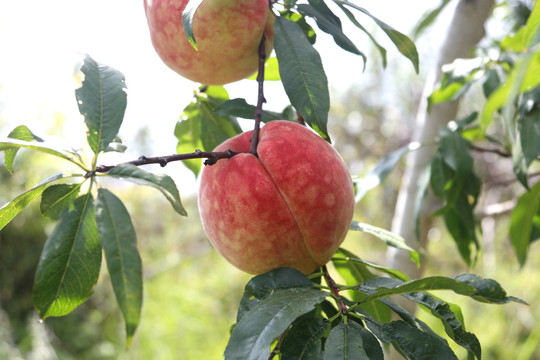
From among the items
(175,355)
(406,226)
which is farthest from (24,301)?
(406,226)

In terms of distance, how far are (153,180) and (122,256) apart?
0.06 m

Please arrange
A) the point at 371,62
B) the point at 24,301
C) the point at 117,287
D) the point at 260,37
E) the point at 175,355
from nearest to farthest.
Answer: the point at 117,287, the point at 260,37, the point at 175,355, the point at 24,301, the point at 371,62

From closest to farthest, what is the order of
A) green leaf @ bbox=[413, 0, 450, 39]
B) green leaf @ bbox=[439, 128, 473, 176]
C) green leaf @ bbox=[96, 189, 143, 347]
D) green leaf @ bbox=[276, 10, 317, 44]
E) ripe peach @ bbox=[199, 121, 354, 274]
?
green leaf @ bbox=[96, 189, 143, 347], ripe peach @ bbox=[199, 121, 354, 274], green leaf @ bbox=[276, 10, 317, 44], green leaf @ bbox=[439, 128, 473, 176], green leaf @ bbox=[413, 0, 450, 39]

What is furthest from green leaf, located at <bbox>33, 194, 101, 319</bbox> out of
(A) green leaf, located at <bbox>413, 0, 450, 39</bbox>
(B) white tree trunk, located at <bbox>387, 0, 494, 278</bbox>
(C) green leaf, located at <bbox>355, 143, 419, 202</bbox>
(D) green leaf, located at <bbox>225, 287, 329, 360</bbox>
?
(A) green leaf, located at <bbox>413, 0, 450, 39</bbox>

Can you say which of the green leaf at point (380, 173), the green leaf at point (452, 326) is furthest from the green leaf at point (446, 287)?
the green leaf at point (380, 173)

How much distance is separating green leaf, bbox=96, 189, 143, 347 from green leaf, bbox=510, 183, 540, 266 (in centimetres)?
74

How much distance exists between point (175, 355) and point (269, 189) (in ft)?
6.23

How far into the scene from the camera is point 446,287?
354 mm

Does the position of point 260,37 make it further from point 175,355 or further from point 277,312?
point 175,355

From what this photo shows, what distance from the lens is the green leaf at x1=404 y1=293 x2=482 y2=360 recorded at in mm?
384

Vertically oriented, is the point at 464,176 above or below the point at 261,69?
below

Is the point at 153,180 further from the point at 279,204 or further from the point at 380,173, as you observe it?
the point at 380,173

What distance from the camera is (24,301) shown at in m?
2.37

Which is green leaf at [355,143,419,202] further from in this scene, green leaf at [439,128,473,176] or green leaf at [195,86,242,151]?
green leaf at [195,86,242,151]
